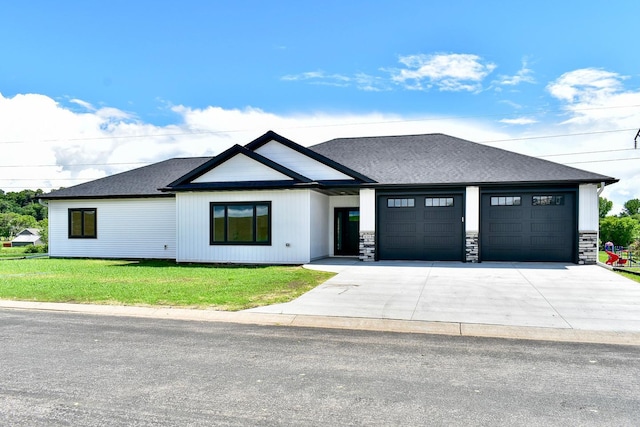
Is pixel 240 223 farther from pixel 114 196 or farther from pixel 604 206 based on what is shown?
pixel 604 206

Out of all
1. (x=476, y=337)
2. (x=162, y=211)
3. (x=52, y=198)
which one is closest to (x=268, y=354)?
(x=476, y=337)

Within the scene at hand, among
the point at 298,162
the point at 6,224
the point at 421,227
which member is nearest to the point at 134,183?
the point at 298,162

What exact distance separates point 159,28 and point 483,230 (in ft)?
52.9

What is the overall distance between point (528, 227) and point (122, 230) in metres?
18.3

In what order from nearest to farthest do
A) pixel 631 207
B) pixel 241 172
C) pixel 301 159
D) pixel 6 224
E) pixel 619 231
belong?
pixel 241 172, pixel 301 159, pixel 619 231, pixel 6 224, pixel 631 207

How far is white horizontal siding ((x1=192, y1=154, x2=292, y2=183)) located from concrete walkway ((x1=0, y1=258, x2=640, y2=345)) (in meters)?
6.29

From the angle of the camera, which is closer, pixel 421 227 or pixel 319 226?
pixel 421 227

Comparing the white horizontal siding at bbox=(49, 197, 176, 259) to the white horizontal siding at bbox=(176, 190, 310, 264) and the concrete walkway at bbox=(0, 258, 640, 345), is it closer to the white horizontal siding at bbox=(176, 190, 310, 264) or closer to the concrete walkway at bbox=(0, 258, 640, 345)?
the white horizontal siding at bbox=(176, 190, 310, 264)

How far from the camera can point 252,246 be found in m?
18.9

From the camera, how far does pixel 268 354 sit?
6363 millimetres

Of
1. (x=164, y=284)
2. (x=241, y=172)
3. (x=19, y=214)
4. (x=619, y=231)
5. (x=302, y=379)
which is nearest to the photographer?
(x=302, y=379)

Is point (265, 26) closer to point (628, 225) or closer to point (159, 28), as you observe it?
point (159, 28)

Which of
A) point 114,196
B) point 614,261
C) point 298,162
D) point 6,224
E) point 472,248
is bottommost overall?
point 614,261

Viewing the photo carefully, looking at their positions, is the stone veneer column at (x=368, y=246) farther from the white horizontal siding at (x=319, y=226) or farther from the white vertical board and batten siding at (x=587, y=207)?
the white vertical board and batten siding at (x=587, y=207)
